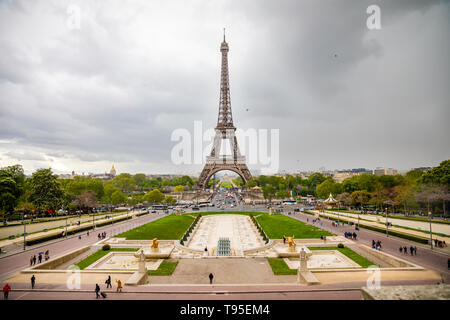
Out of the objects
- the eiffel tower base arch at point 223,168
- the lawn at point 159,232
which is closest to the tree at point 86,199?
the lawn at point 159,232

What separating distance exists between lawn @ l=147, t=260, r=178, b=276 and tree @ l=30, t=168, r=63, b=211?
35.2m

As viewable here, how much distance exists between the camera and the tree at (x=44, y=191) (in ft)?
142

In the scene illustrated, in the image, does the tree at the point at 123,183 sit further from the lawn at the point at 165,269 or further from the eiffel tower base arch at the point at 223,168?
the lawn at the point at 165,269

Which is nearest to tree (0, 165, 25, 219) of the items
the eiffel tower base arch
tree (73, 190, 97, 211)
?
tree (73, 190, 97, 211)

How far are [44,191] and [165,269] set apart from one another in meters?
38.1

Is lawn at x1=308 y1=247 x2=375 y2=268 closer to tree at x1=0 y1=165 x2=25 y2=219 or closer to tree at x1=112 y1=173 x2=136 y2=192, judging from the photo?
tree at x1=0 y1=165 x2=25 y2=219

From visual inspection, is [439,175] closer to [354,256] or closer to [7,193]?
[354,256]

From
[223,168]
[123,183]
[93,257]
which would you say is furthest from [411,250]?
[123,183]

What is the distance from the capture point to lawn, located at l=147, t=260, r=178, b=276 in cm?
1816
